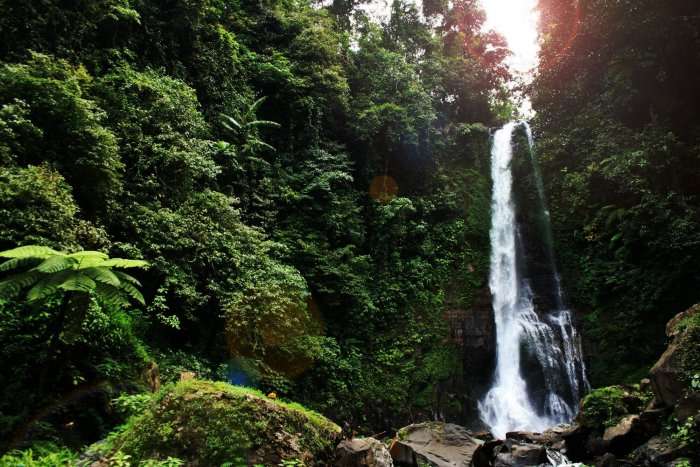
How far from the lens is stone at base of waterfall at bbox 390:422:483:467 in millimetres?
7625

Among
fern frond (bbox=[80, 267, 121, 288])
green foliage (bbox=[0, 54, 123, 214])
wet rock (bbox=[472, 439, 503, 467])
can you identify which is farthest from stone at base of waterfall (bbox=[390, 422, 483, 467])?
green foliage (bbox=[0, 54, 123, 214])

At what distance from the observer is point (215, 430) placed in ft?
15.7

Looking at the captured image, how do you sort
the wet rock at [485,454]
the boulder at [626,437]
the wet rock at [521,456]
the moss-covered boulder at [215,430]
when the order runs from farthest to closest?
the wet rock at [485,454]
the wet rock at [521,456]
the boulder at [626,437]
the moss-covered boulder at [215,430]

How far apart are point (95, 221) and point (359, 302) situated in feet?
29.8

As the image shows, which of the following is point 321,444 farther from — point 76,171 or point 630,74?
point 630,74

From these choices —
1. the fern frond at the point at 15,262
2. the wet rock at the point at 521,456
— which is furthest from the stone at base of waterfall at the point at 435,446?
the fern frond at the point at 15,262

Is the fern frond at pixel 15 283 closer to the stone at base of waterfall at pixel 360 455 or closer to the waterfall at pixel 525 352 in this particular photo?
the stone at base of waterfall at pixel 360 455

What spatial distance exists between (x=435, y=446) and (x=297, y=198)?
9.27 metres

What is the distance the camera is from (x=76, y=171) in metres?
7.92

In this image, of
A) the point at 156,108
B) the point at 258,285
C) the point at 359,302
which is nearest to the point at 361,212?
the point at 359,302

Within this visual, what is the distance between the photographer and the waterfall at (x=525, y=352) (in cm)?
1358

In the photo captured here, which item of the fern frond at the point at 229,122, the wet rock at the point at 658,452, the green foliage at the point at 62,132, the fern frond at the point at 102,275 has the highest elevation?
the fern frond at the point at 229,122

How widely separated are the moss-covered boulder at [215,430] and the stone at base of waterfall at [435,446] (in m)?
2.60

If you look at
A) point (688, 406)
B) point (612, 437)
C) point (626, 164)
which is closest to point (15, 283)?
point (688, 406)
